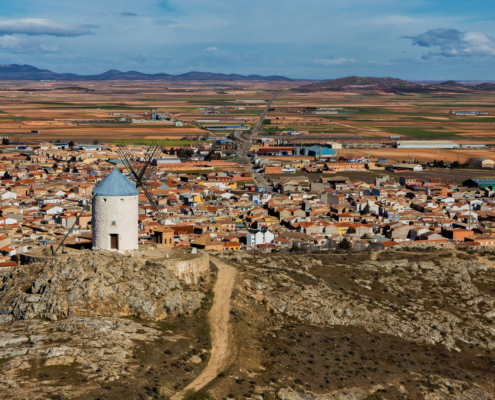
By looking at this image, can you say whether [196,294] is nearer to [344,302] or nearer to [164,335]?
[164,335]

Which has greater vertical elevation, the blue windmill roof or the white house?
the blue windmill roof

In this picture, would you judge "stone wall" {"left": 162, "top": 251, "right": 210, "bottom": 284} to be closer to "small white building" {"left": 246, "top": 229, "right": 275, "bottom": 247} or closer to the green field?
"small white building" {"left": 246, "top": 229, "right": 275, "bottom": 247}

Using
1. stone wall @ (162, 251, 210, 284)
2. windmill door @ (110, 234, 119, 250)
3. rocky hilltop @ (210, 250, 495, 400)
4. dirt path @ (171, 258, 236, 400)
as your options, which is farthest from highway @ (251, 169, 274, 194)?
windmill door @ (110, 234, 119, 250)

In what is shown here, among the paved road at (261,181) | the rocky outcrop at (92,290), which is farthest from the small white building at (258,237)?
the paved road at (261,181)

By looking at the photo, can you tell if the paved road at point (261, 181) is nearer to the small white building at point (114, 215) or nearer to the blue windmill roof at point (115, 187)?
the blue windmill roof at point (115, 187)

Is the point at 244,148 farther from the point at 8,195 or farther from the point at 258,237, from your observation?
the point at 258,237

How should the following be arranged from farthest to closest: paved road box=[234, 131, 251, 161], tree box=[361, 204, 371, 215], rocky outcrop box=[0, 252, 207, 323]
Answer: paved road box=[234, 131, 251, 161], tree box=[361, 204, 371, 215], rocky outcrop box=[0, 252, 207, 323]

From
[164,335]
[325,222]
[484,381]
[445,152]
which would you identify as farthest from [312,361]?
[445,152]
